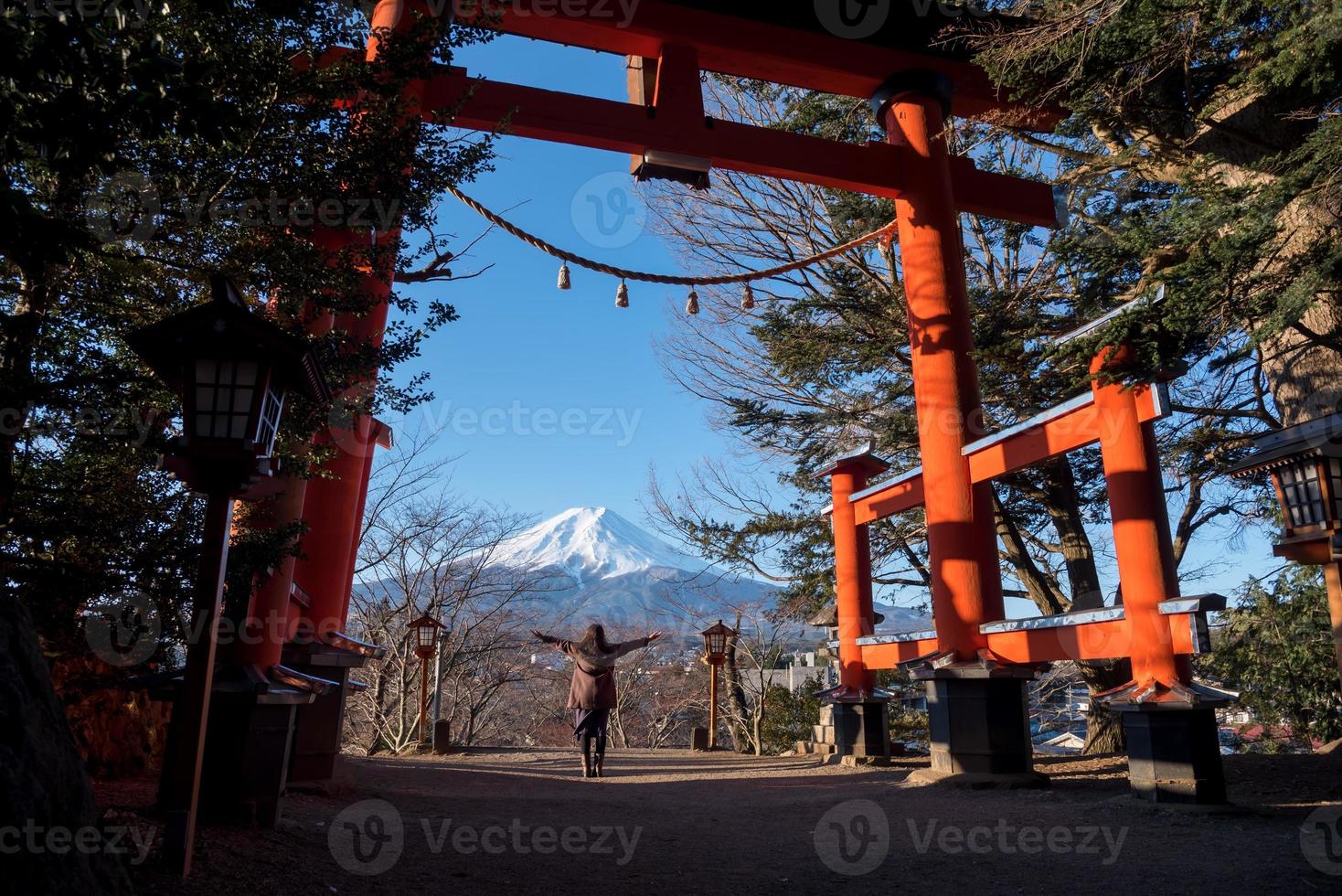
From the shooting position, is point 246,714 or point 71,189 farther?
point 246,714

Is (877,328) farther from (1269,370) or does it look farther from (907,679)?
(907,679)

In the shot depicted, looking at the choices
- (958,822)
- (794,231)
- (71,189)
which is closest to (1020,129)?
(794,231)

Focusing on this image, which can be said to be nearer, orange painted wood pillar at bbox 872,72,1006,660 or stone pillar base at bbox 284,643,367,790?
stone pillar base at bbox 284,643,367,790

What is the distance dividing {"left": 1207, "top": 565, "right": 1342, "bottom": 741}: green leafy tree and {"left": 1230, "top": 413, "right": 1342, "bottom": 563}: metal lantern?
5.45 meters

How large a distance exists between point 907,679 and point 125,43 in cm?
1455

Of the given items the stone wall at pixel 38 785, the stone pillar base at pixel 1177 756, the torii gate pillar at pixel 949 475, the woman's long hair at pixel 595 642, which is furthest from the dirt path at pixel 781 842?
the woman's long hair at pixel 595 642

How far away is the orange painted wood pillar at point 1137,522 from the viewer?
5.26 m

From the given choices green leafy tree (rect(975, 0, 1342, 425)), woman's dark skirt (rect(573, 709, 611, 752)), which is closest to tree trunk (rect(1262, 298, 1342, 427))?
green leafy tree (rect(975, 0, 1342, 425))

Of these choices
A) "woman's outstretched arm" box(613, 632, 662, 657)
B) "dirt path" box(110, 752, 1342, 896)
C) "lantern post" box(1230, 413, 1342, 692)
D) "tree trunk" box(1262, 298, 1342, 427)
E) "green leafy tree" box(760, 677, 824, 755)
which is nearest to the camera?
"dirt path" box(110, 752, 1342, 896)

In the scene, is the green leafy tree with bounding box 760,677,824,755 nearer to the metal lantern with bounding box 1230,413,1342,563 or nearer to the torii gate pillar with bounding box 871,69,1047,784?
the torii gate pillar with bounding box 871,69,1047,784

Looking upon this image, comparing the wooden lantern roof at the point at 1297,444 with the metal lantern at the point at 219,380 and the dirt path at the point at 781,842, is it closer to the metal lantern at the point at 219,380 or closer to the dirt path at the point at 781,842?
the dirt path at the point at 781,842

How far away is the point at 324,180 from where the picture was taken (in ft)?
13.7

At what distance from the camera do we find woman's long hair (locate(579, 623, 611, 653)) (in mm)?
8078

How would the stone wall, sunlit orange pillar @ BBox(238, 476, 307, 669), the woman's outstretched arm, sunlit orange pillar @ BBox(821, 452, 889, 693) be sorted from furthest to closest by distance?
sunlit orange pillar @ BBox(821, 452, 889, 693) → the woman's outstretched arm → sunlit orange pillar @ BBox(238, 476, 307, 669) → the stone wall
